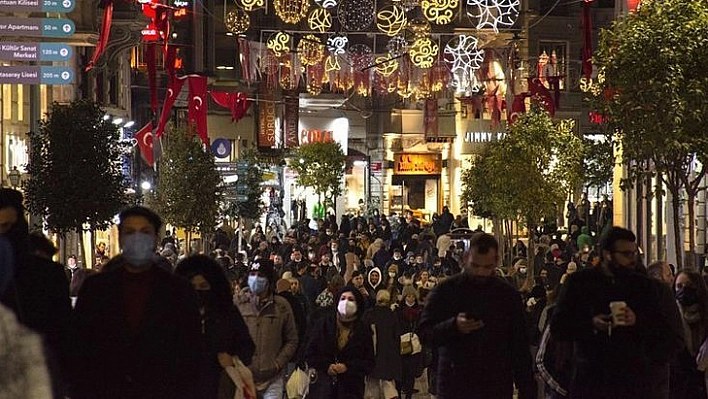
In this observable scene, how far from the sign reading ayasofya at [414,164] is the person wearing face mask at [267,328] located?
70280 millimetres

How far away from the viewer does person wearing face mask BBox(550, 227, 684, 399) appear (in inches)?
383

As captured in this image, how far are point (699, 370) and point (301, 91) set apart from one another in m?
68.2

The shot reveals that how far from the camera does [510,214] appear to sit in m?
44.5

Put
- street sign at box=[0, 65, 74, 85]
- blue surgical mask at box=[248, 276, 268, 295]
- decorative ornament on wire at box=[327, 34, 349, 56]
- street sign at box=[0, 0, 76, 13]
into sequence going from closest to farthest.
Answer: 1. blue surgical mask at box=[248, 276, 268, 295]
2. street sign at box=[0, 0, 76, 13]
3. street sign at box=[0, 65, 74, 85]
4. decorative ornament on wire at box=[327, 34, 349, 56]

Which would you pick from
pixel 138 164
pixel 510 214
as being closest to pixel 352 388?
pixel 510 214

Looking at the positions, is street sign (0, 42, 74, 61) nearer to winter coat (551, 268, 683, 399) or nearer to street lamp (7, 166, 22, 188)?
street lamp (7, 166, 22, 188)

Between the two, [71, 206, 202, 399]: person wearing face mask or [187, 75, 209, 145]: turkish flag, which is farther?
[187, 75, 209, 145]: turkish flag

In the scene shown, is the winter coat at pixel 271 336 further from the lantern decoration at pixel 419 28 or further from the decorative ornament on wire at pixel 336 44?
the decorative ornament on wire at pixel 336 44

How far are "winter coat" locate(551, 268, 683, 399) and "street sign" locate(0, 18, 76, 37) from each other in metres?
18.1

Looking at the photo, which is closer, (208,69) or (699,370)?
(699,370)

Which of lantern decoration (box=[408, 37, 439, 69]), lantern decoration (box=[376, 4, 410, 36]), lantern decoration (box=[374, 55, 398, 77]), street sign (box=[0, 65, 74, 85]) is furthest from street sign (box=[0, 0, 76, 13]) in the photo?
lantern decoration (box=[374, 55, 398, 77])

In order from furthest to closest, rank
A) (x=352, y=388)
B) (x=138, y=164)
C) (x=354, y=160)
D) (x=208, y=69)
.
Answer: (x=354, y=160)
(x=208, y=69)
(x=138, y=164)
(x=352, y=388)

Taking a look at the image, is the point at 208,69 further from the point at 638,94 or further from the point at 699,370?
the point at 699,370

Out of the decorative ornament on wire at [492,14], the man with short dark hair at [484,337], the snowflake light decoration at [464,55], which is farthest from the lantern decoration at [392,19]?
the man with short dark hair at [484,337]
